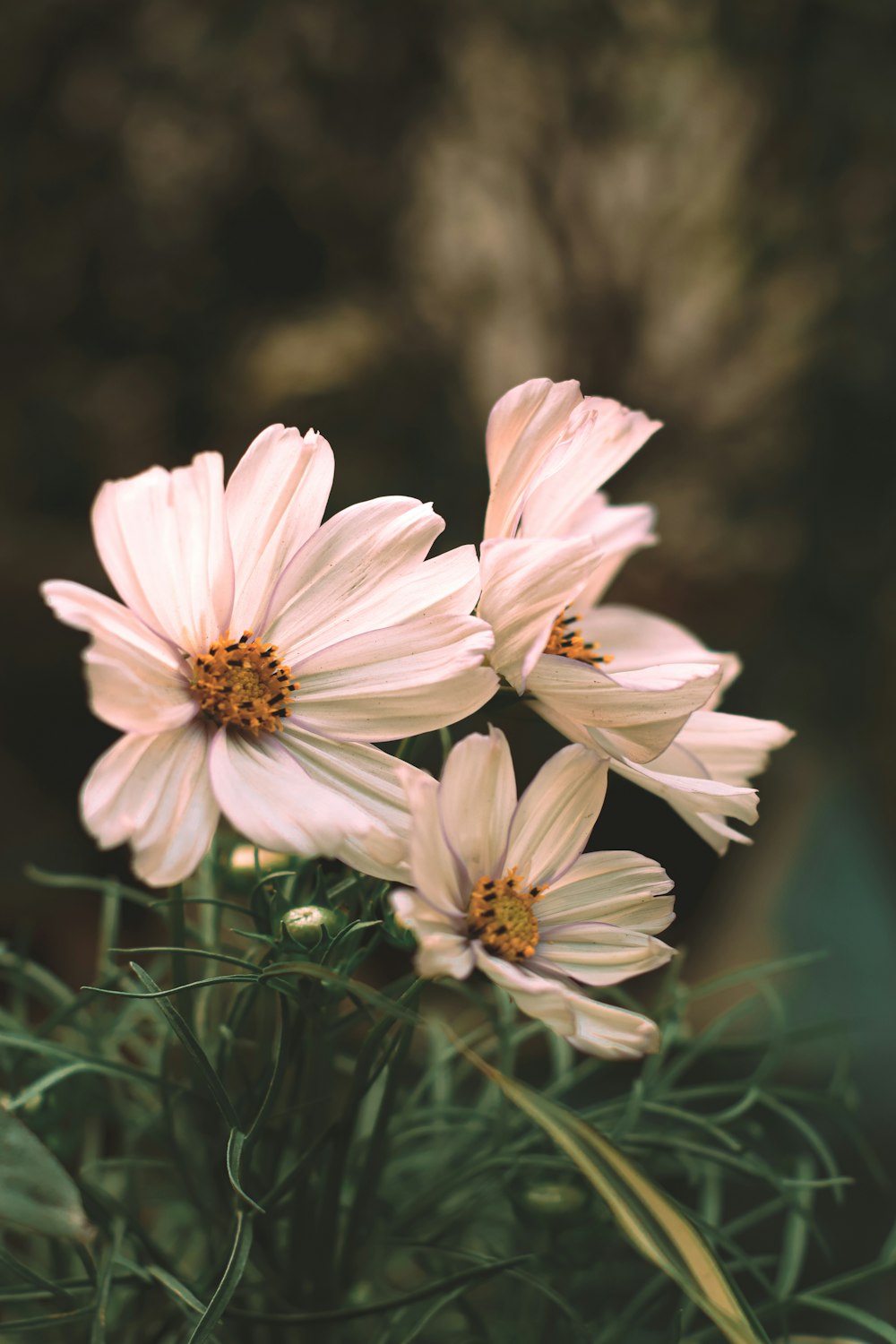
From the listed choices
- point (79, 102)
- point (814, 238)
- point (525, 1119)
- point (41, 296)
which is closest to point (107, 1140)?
point (525, 1119)

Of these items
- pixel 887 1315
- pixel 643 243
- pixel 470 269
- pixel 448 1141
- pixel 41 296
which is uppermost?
pixel 643 243

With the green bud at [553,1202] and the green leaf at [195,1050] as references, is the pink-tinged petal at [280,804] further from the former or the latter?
the green bud at [553,1202]

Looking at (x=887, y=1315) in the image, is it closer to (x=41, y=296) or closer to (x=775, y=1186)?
(x=775, y=1186)

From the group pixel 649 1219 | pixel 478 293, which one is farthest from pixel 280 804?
pixel 478 293

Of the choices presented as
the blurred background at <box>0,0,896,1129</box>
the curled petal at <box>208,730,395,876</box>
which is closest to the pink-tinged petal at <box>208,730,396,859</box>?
the curled petal at <box>208,730,395,876</box>

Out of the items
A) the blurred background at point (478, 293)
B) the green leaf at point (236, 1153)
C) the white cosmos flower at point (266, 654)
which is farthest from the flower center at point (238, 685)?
the blurred background at point (478, 293)

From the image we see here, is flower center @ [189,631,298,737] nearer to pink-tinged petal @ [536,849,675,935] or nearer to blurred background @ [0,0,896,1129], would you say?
pink-tinged petal @ [536,849,675,935]

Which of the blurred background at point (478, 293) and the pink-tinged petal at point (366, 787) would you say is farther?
the blurred background at point (478, 293)
